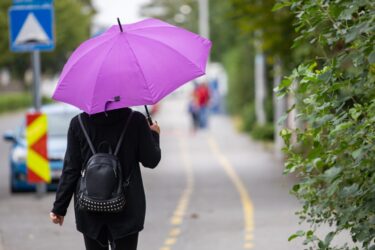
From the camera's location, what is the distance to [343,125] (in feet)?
20.0

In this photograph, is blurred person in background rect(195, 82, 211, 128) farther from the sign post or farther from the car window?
the sign post

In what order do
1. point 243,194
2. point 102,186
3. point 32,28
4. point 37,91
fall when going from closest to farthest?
point 102,186 → point 32,28 → point 37,91 → point 243,194

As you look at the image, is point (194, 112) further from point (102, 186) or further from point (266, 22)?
point (102, 186)

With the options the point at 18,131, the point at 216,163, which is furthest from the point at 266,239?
the point at 216,163

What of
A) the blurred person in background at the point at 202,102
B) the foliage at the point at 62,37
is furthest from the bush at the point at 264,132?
the foliage at the point at 62,37

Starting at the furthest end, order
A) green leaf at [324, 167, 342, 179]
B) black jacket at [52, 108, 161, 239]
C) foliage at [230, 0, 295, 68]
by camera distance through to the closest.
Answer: foliage at [230, 0, 295, 68] → green leaf at [324, 167, 342, 179] → black jacket at [52, 108, 161, 239]

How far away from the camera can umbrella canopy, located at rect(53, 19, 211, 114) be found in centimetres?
612

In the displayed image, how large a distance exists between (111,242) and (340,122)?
1.57 m

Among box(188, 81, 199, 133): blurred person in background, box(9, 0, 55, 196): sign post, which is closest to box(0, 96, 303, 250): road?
box(9, 0, 55, 196): sign post

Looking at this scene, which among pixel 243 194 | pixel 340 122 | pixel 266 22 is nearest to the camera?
pixel 340 122

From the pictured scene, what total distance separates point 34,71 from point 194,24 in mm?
50636

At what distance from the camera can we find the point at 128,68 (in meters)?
6.18

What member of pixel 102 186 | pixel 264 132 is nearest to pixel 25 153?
pixel 102 186

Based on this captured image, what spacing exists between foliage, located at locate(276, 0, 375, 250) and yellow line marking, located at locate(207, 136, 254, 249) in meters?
3.64
